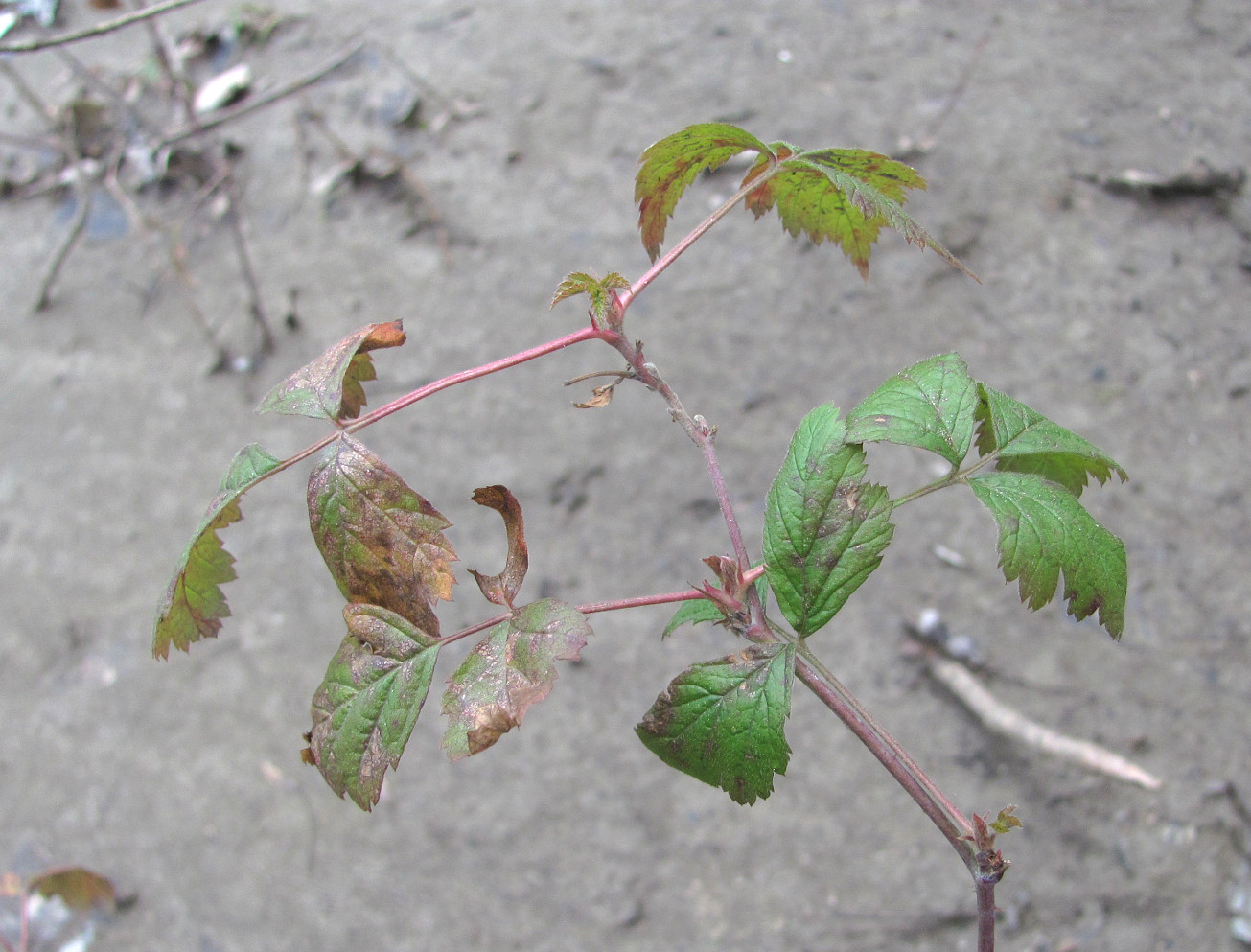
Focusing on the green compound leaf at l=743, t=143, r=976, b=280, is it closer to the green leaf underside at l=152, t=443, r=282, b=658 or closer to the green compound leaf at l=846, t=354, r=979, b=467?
the green compound leaf at l=846, t=354, r=979, b=467

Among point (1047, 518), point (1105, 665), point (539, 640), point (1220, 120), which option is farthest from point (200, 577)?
point (1220, 120)

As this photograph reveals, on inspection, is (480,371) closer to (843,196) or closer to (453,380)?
(453,380)

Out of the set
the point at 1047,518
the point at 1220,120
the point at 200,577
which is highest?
the point at 200,577

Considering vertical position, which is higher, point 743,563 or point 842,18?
point 743,563

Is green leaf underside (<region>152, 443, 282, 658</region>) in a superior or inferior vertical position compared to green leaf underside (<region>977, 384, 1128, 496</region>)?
superior

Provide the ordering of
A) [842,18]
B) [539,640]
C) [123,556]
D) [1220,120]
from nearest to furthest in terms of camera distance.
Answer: [539,640] < [123,556] < [1220,120] < [842,18]

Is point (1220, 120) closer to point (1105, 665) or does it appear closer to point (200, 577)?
point (1105, 665)

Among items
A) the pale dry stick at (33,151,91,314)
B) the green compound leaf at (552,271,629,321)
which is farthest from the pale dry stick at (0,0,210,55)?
the pale dry stick at (33,151,91,314)
